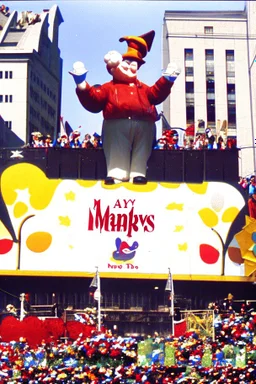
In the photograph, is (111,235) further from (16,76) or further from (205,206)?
(16,76)

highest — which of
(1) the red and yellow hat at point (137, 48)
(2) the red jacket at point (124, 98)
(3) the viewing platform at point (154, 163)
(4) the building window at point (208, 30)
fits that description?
(4) the building window at point (208, 30)

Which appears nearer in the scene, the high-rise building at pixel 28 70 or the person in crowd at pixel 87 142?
the person in crowd at pixel 87 142

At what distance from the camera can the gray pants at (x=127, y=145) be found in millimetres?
58094

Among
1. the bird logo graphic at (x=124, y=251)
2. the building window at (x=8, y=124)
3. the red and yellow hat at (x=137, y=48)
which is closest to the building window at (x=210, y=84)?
the building window at (x=8, y=124)

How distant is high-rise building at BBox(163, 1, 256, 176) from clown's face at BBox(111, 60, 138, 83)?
1488 inches

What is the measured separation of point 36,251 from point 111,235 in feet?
14.0

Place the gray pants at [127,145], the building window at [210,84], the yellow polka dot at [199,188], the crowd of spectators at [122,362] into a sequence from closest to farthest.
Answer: the crowd of spectators at [122,362], the gray pants at [127,145], the yellow polka dot at [199,188], the building window at [210,84]

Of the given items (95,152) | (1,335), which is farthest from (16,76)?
(1,335)

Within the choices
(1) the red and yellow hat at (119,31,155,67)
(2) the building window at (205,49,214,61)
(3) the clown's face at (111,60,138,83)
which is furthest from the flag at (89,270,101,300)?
(2) the building window at (205,49,214,61)

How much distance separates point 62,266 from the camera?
193ft

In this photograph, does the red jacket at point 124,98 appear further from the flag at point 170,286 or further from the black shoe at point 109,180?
the flag at point 170,286

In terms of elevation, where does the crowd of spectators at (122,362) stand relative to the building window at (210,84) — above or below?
below

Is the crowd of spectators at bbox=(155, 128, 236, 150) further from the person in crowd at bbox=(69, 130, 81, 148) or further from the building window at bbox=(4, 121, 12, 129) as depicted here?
the building window at bbox=(4, 121, 12, 129)

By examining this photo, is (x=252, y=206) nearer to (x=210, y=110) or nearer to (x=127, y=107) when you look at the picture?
(x=127, y=107)
